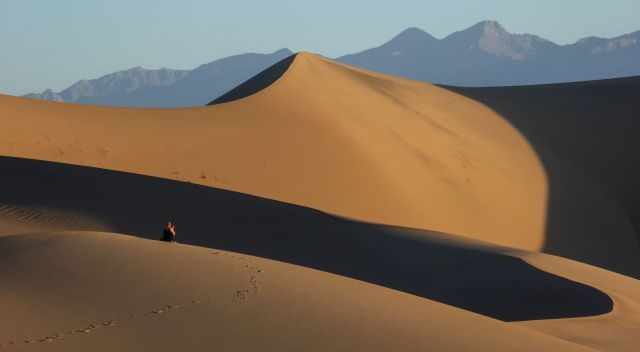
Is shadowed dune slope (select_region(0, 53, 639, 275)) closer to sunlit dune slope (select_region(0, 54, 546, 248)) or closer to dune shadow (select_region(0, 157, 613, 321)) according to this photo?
sunlit dune slope (select_region(0, 54, 546, 248))

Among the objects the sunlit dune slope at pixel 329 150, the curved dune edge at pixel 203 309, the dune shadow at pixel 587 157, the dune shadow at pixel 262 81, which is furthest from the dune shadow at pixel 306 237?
the dune shadow at pixel 262 81

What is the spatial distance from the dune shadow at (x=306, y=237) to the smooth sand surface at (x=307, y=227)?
3 centimetres

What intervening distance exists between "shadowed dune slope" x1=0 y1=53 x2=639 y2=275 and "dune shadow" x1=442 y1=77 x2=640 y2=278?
0.11 meters

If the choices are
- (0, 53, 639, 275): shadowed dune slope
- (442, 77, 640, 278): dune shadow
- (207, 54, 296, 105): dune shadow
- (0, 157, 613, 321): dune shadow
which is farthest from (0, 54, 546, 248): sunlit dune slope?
(0, 157, 613, 321): dune shadow

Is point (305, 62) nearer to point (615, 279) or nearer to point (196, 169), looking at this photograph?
point (196, 169)

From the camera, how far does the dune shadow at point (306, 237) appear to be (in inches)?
536

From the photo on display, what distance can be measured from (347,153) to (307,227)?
9.29 meters

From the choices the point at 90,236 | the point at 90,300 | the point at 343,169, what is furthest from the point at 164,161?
the point at 90,300

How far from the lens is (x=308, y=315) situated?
7.73 m

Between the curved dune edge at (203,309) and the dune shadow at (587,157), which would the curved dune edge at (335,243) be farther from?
the dune shadow at (587,157)

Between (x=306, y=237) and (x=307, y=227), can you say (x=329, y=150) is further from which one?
(x=306, y=237)

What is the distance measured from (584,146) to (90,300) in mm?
28904

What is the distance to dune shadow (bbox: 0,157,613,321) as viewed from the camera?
13.6 meters

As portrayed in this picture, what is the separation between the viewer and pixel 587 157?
34.2m
